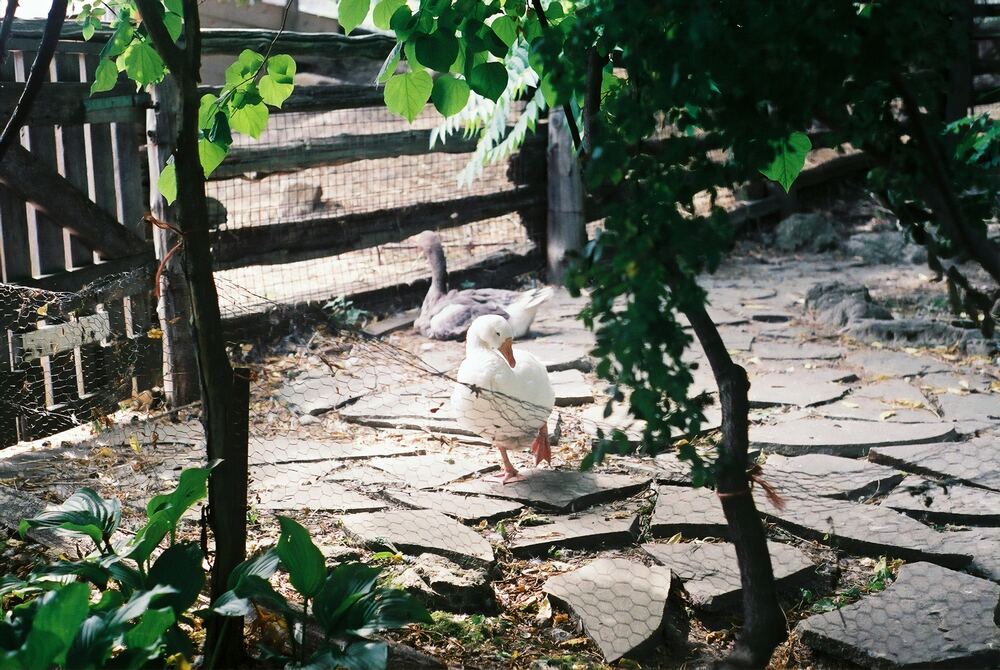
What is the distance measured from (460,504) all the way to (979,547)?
1703 millimetres

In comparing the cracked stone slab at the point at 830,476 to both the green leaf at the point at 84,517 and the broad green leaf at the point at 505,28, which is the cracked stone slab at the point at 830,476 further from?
the green leaf at the point at 84,517

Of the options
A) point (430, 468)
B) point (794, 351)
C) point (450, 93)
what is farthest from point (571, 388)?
point (450, 93)

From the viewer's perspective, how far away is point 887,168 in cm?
168

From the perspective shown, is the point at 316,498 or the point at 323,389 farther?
the point at 323,389

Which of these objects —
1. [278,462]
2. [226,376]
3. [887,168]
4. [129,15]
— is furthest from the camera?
[278,462]

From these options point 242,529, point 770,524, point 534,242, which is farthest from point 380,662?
point 534,242

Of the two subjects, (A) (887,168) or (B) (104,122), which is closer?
(A) (887,168)

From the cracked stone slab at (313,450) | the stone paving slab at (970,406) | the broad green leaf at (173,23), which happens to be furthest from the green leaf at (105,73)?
the stone paving slab at (970,406)

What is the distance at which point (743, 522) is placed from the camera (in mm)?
2000

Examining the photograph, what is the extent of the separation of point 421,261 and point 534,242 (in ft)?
3.27

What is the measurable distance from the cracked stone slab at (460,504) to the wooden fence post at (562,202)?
4.03 m

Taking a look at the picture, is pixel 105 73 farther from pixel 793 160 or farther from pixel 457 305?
pixel 457 305

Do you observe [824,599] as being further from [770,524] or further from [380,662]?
[380,662]

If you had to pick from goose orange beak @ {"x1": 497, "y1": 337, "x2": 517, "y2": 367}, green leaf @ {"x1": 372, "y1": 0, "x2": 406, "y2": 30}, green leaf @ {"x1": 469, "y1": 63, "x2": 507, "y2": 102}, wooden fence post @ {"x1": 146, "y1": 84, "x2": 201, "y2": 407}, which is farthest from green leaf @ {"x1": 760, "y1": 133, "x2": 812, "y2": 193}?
wooden fence post @ {"x1": 146, "y1": 84, "x2": 201, "y2": 407}
